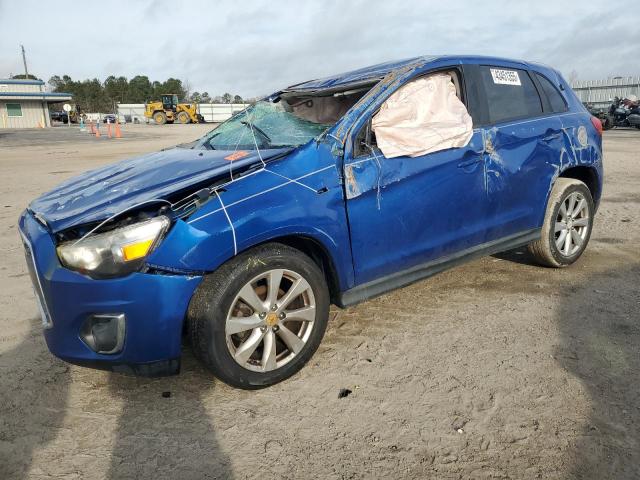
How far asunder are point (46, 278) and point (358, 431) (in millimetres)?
1669

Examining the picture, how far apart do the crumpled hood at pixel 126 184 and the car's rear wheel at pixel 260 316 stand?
0.54m

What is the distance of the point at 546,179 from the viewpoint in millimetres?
4070

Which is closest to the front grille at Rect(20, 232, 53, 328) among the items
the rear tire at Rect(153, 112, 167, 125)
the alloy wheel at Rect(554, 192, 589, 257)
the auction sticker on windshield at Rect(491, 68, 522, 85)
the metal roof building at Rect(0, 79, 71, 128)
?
the auction sticker on windshield at Rect(491, 68, 522, 85)

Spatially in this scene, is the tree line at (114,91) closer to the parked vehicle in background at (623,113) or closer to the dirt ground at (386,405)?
the parked vehicle in background at (623,113)

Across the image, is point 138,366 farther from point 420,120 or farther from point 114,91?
point 114,91

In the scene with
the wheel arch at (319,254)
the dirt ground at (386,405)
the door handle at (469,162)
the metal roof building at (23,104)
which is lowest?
the dirt ground at (386,405)

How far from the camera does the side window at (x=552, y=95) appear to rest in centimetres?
423

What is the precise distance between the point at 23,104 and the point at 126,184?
193ft

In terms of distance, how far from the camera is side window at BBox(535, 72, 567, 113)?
4.23 meters

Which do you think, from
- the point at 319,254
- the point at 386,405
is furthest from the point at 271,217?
the point at 386,405

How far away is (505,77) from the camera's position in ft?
13.0

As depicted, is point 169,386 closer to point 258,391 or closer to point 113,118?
point 258,391

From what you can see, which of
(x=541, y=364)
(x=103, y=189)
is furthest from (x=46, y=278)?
(x=541, y=364)

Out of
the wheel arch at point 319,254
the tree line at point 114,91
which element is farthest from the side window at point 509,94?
the tree line at point 114,91
